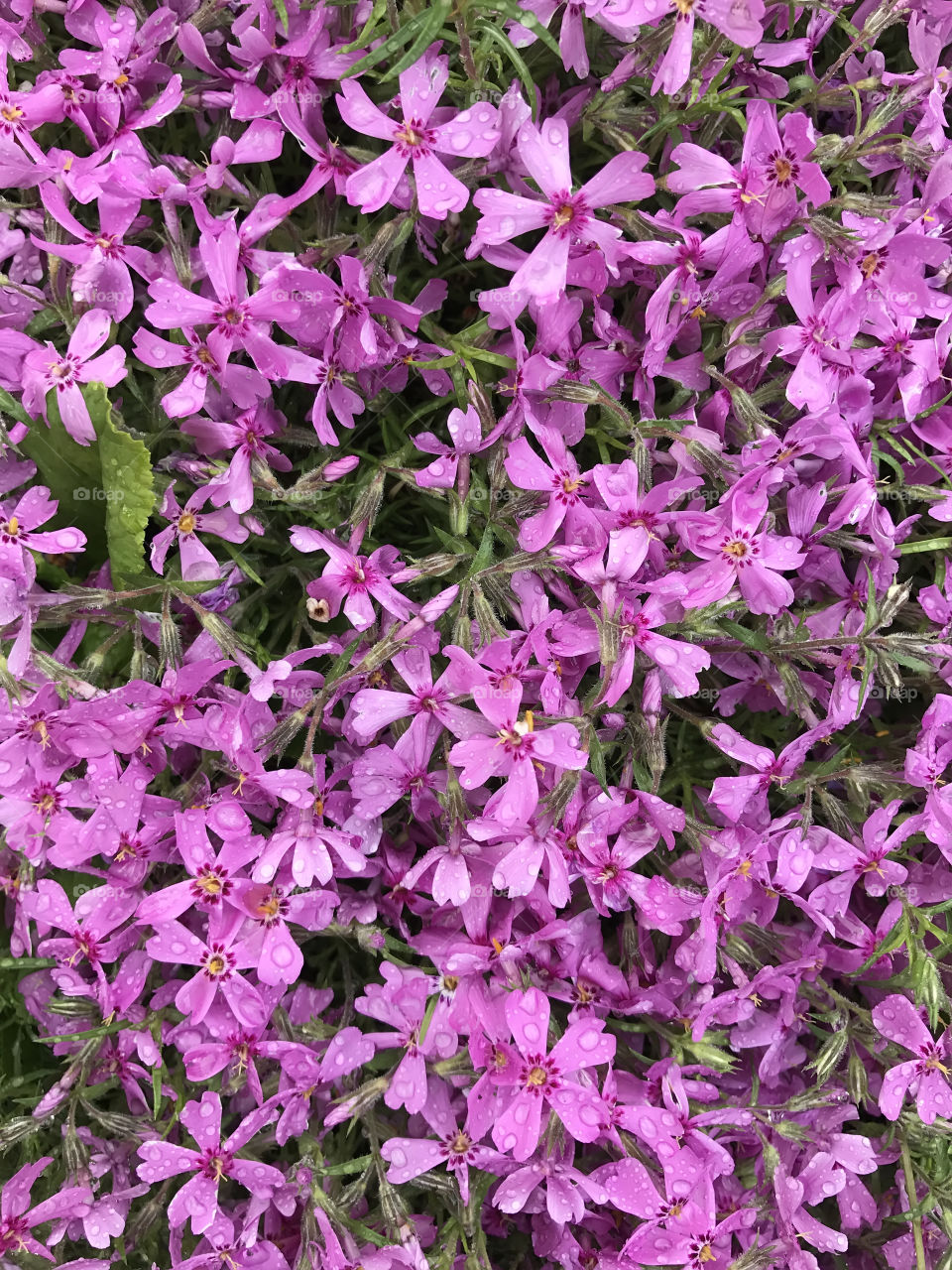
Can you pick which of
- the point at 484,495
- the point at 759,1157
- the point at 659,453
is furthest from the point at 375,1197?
the point at 659,453

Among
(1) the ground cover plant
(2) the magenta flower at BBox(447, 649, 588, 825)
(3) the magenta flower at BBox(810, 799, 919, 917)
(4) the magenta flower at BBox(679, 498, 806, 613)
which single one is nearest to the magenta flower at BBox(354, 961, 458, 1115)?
(1) the ground cover plant

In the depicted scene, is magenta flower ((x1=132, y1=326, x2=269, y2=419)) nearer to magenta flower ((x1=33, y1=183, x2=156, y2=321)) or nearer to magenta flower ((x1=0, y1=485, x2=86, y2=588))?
magenta flower ((x1=33, y1=183, x2=156, y2=321))

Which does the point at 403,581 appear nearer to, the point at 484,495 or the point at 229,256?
the point at 484,495

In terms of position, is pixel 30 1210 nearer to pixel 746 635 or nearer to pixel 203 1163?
pixel 203 1163

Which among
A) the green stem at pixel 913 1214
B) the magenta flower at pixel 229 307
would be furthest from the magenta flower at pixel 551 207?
the green stem at pixel 913 1214

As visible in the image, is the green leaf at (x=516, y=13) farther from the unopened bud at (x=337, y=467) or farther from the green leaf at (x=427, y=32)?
the unopened bud at (x=337, y=467)
